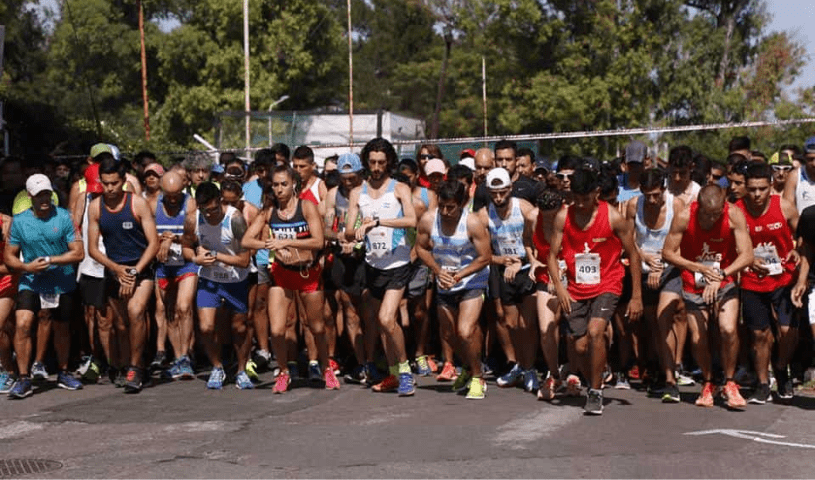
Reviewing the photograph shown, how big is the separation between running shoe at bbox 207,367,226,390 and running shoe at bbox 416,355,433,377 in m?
2.02

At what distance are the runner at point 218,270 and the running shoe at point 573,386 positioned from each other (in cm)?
295

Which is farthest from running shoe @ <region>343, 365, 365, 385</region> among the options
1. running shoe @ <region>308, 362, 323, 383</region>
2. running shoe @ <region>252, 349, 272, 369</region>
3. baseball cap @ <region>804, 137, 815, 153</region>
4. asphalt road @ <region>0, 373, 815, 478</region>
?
baseball cap @ <region>804, 137, 815, 153</region>

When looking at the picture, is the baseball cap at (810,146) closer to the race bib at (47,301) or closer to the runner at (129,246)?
the runner at (129,246)

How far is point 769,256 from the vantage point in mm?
10883

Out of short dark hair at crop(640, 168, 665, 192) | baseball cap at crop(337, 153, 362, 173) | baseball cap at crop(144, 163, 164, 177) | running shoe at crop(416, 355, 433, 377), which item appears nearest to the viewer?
short dark hair at crop(640, 168, 665, 192)

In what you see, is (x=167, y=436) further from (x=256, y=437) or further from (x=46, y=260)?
(x=46, y=260)

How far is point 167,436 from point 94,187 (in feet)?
16.2

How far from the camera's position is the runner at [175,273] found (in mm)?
12617

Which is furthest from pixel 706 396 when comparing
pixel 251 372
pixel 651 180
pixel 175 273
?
pixel 175 273

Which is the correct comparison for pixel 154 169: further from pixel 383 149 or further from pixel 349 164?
pixel 383 149

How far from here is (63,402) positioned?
11.6m

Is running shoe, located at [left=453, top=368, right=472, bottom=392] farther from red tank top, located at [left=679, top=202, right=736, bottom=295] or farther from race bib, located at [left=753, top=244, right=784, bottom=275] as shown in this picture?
race bib, located at [left=753, top=244, right=784, bottom=275]

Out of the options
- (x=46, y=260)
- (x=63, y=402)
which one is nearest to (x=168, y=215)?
(x=46, y=260)

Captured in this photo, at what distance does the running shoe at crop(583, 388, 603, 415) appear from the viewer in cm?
1041
